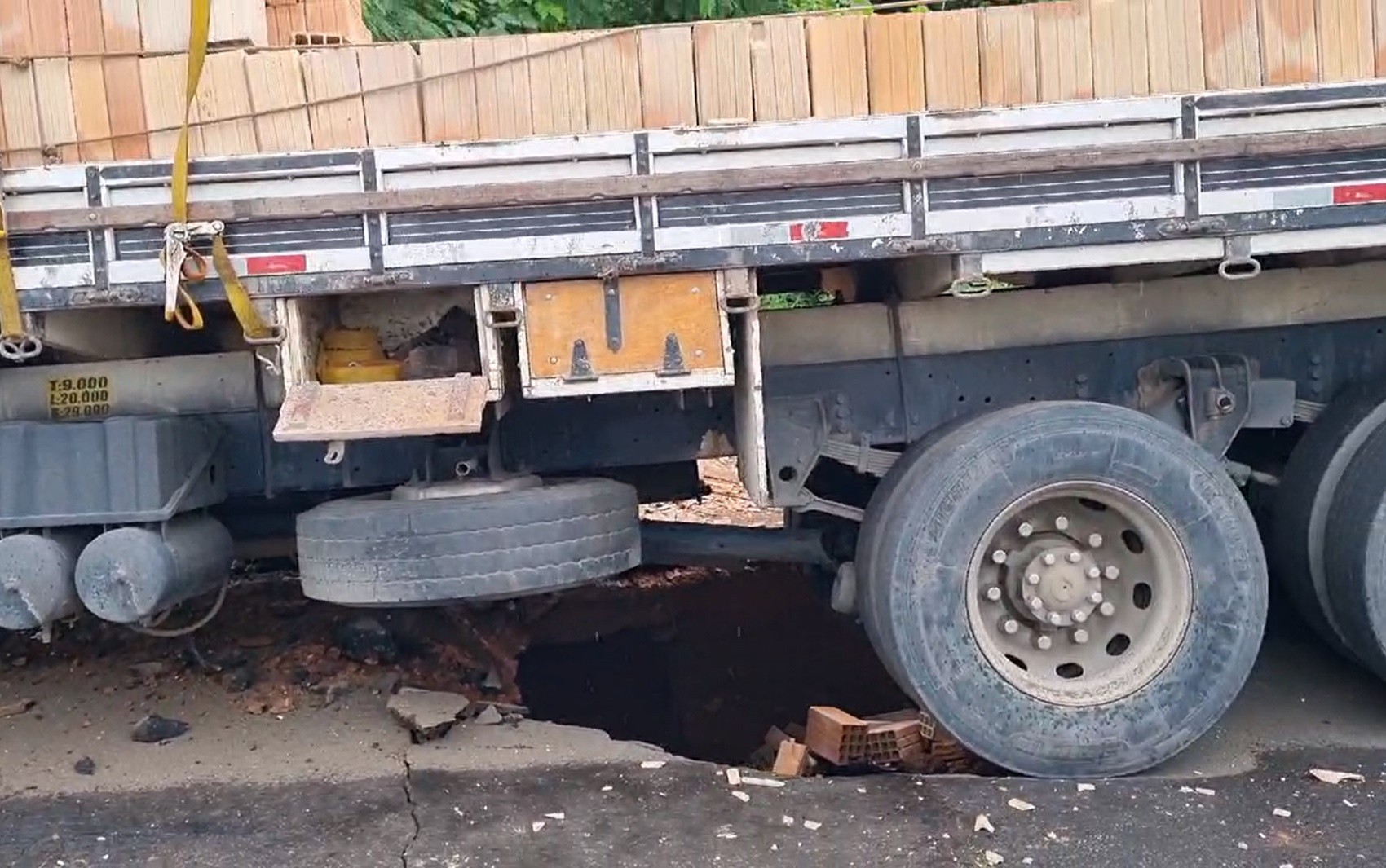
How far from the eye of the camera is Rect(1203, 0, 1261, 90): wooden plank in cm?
399

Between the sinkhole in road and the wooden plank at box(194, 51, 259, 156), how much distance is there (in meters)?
2.69

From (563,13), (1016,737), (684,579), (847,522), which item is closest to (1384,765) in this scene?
(1016,737)

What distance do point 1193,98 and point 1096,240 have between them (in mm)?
494

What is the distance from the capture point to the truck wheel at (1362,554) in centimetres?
421

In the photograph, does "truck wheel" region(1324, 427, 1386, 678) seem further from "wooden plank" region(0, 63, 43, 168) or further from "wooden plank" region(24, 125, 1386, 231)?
"wooden plank" region(0, 63, 43, 168)

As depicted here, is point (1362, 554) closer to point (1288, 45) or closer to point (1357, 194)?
point (1357, 194)

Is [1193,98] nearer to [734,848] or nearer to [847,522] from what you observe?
[847,522]

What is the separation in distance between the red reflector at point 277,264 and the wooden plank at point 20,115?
0.70 metres

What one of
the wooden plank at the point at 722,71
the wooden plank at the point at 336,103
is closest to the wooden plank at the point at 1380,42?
the wooden plank at the point at 722,71

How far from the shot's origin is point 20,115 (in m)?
3.91

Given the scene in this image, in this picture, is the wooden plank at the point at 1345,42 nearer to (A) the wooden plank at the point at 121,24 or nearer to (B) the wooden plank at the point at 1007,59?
(B) the wooden plank at the point at 1007,59

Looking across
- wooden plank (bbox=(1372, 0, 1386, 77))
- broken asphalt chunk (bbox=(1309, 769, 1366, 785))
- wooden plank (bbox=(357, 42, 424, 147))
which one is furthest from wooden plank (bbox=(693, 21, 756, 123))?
broken asphalt chunk (bbox=(1309, 769, 1366, 785))

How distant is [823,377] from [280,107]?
6.30ft

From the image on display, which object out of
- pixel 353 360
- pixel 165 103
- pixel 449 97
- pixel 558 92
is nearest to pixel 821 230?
pixel 558 92
